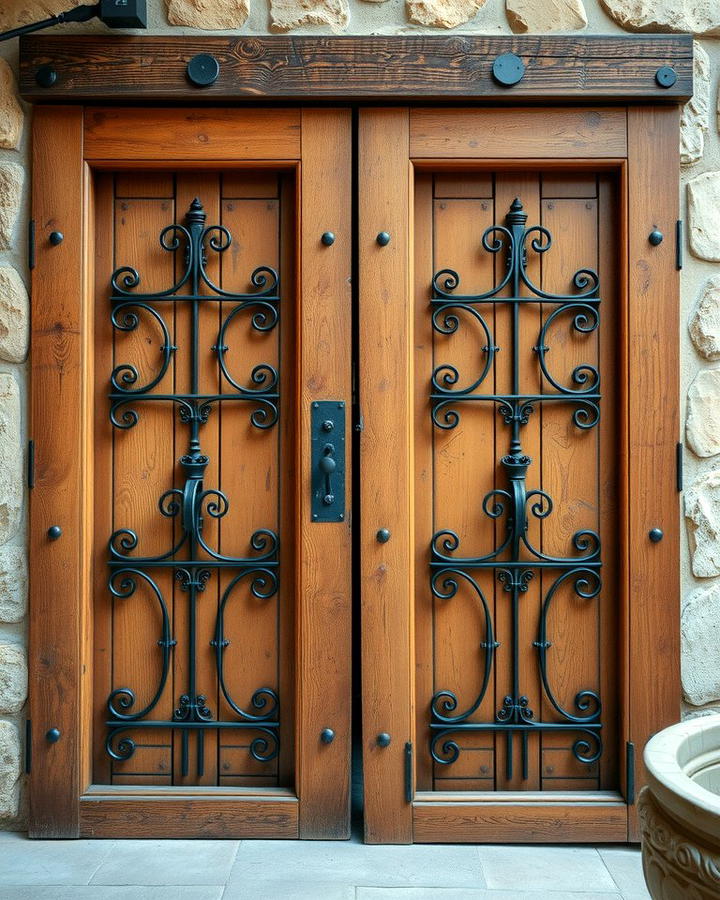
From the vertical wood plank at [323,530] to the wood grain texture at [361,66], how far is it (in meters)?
0.12

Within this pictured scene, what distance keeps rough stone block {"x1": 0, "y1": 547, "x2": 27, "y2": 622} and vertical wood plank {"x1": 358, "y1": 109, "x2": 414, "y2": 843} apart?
92 cm

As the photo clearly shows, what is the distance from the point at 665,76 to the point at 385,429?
46.0 inches

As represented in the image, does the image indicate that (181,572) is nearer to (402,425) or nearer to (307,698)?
(307,698)

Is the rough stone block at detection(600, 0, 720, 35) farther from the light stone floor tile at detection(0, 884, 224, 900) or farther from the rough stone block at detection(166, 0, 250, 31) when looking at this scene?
the light stone floor tile at detection(0, 884, 224, 900)

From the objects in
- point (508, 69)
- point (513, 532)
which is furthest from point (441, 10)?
point (513, 532)

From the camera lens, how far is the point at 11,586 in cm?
232

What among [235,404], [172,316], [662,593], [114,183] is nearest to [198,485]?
[235,404]

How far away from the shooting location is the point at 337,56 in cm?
226

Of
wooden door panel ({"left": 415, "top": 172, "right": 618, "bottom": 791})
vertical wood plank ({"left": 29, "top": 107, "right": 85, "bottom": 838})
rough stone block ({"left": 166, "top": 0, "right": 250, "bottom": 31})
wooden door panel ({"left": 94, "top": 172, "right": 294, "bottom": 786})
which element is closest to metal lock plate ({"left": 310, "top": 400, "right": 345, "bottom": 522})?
wooden door panel ({"left": 94, "top": 172, "right": 294, "bottom": 786})

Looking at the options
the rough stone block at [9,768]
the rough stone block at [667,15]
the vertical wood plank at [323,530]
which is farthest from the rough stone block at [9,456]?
the rough stone block at [667,15]

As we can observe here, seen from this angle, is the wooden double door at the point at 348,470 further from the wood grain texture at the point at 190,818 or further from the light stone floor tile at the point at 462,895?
the light stone floor tile at the point at 462,895

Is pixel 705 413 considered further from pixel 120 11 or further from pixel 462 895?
pixel 120 11

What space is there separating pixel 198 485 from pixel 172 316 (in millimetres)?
471

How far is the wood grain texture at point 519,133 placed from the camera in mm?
2295
